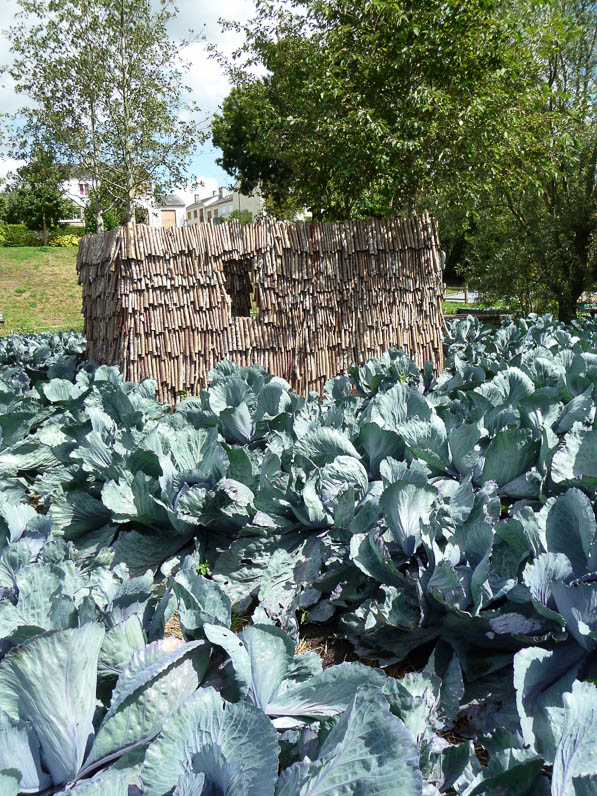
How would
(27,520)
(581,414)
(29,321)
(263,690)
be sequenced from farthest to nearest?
A: (29,321) < (581,414) < (27,520) < (263,690)

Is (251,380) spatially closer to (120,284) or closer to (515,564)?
(515,564)

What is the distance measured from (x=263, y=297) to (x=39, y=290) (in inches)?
858

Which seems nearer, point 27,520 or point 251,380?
point 27,520

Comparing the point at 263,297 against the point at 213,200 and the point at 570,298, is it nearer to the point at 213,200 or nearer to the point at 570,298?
the point at 570,298

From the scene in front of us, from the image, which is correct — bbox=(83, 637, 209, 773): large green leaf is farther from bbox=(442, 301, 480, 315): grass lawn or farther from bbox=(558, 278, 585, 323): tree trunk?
bbox=(442, 301, 480, 315): grass lawn

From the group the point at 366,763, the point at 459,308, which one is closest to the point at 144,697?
the point at 366,763

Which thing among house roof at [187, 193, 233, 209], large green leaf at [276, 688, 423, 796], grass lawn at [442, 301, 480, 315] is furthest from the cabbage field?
house roof at [187, 193, 233, 209]

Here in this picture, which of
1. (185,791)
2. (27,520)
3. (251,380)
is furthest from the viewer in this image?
(251,380)

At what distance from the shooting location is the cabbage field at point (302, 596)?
0.83 m

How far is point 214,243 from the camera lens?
6172mm

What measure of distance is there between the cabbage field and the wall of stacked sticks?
2.91 metres

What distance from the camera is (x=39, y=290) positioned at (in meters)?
25.2

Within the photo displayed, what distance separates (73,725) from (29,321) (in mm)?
23195

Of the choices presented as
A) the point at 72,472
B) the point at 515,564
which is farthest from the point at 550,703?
the point at 72,472
